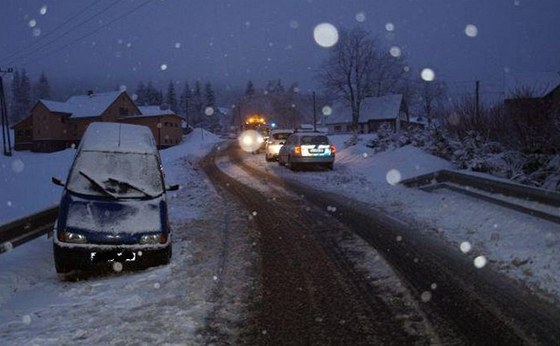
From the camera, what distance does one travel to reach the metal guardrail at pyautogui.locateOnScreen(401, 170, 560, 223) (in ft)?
29.4

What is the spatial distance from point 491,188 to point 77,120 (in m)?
68.9

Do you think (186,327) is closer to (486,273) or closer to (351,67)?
(486,273)

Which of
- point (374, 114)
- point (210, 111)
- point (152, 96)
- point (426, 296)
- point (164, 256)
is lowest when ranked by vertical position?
point (426, 296)

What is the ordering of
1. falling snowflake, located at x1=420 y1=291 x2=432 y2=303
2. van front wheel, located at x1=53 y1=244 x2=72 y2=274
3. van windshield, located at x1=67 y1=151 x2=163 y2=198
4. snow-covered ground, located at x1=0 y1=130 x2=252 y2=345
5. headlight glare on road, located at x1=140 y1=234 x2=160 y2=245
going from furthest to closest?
1. van windshield, located at x1=67 y1=151 x2=163 y2=198
2. headlight glare on road, located at x1=140 y1=234 x2=160 y2=245
3. van front wheel, located at x1=53 y1=244 x2=72 y2=274
4. falling snowflake, located at x1=420 y1=291 x2=432 y2=303
5. snow-covered ground, located at x1=0 y1=130 x2=252 y2=345

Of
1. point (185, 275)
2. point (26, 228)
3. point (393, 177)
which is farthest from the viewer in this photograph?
point (393, 177)

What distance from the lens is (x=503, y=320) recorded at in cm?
535

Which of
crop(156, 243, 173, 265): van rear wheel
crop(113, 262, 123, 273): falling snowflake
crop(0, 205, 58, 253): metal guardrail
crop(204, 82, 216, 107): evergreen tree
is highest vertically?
crop(204, 82, 216, 107): evergreen tree

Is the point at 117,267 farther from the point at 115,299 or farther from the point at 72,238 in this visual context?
the point at 115,299

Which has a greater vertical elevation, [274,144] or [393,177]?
[274,144]

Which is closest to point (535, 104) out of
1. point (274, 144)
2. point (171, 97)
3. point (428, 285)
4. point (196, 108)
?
point (428, 285)

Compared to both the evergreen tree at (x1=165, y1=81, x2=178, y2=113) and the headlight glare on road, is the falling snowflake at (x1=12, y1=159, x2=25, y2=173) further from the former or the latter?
the evergreen tree at (x1=165, y1=81, x2=178, y2=113)

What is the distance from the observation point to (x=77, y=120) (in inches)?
2810

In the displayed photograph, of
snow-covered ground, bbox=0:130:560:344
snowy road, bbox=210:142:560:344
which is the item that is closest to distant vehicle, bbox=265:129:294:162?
snow-covered ground, bbox=0:130:560:344

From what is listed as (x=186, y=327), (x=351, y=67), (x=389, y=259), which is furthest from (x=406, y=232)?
(x=351, y=67)
